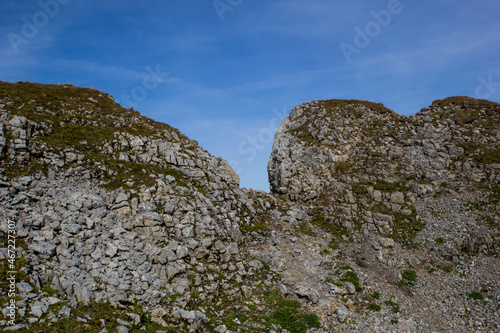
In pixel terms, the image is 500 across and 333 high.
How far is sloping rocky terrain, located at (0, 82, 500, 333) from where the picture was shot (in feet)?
67.4

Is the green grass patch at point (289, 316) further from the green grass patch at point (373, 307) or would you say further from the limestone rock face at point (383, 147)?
the limestone rock face at point (383, 147)

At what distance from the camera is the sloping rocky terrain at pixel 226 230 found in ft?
67.4

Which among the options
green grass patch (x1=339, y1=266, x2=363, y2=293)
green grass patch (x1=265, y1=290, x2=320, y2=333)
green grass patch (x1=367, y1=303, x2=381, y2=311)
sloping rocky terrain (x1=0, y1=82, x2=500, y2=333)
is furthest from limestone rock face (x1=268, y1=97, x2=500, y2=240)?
green grass patch (x1=265, y1=290, x2=320, y2=333)

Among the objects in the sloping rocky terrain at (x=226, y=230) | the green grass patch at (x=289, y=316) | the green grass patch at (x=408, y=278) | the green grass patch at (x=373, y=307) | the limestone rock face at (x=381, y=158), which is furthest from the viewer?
the limestone rock face at (x=381, y=158)

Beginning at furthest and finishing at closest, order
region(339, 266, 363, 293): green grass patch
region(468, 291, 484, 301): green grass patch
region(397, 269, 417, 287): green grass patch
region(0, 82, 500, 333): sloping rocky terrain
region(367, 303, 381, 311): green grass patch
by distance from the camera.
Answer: region(397, 269, 417, 287): green grass patch
region(339, 266, 363, 293): green grass patch
region(468, 291, 484, 301): green grass patch
region(367, 303, 381, 311): green grass patch
region(0, 82, 500, 333): sloping rocky terrain

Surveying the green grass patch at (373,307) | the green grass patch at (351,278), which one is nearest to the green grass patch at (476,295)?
the green grass patch at (373,307)

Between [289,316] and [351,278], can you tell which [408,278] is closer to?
[351,278]

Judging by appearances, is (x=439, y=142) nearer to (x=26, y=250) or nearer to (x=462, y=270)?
(x=462, y=270)

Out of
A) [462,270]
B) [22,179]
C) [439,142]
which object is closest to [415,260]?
[462,270]

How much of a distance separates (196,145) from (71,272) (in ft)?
66.7

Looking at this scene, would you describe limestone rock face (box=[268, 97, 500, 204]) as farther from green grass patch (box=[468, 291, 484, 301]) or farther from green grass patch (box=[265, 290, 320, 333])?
green grass patch (box=[265, 290, 320, 333])

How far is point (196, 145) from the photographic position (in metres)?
37.3

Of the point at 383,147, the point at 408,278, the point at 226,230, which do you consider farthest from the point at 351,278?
the point at 383,147

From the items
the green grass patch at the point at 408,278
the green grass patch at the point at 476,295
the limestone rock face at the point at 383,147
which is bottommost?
the green grass patch at the point at 476,295
